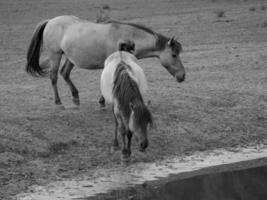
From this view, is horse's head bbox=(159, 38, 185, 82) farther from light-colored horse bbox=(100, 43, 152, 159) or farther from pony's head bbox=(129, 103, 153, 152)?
pony's head bbox=(129, 103, 153, 152)

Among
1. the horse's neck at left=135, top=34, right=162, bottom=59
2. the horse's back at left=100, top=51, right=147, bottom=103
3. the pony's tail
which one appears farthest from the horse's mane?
the pony's tail

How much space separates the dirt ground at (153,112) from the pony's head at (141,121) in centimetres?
93

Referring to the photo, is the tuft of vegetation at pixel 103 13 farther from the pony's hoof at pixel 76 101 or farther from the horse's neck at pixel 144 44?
the horse's neck at pixel 144 44

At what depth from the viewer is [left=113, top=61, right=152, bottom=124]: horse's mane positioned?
8.77 m

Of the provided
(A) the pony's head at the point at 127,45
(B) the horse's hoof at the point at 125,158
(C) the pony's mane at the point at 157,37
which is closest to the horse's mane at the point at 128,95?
(B) the horse's hoof at the point at 125,158

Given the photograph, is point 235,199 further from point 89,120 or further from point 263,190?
point 89,120

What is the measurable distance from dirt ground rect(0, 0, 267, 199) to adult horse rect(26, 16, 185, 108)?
0.75 metres

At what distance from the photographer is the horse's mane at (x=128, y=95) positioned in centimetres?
877

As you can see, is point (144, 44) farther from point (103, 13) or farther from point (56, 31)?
point (103, 13)

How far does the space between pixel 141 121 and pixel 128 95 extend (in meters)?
0.46

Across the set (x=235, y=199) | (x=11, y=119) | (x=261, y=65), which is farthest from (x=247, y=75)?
(x=235, y=199)

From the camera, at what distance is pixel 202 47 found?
19719 mm

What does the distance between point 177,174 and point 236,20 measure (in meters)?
17.4

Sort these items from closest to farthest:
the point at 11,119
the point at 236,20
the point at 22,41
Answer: the point at 11,119 → the point at 22,41 → the point at 236,20
